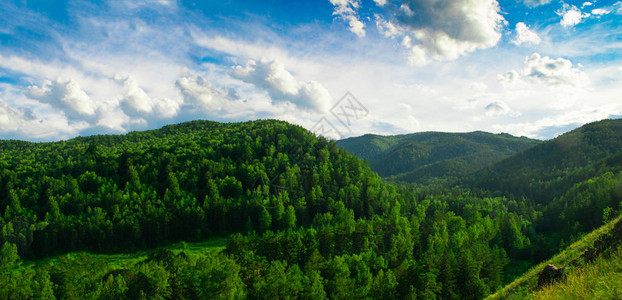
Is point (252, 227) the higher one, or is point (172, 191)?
point (172, 191)

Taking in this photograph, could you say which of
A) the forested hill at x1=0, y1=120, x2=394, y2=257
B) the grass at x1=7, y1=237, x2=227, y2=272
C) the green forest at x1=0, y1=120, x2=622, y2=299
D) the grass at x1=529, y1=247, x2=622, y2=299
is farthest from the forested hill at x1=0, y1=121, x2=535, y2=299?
the grass at x1=529, y1=247, x2=622, y2=299

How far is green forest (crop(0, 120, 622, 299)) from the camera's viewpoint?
59062 millimetres

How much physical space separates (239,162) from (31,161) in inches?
3952

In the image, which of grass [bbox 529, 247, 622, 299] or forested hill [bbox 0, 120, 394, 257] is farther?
forested hill [bbox 0, 120, 394, 257]

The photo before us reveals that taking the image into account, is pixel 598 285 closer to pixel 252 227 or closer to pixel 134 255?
pixel 134 255

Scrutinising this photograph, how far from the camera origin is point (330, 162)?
15525cm

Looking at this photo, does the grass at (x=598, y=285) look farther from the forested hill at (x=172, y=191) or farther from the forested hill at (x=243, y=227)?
the forested hill at (x=172, y=191)

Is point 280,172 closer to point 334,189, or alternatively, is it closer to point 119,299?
point 334,189

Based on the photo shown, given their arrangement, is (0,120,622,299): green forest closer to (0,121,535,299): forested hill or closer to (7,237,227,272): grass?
(0,121,535,299): forested hill

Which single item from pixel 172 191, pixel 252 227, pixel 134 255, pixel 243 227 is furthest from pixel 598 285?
pixel 172 191

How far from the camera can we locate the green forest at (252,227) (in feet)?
194

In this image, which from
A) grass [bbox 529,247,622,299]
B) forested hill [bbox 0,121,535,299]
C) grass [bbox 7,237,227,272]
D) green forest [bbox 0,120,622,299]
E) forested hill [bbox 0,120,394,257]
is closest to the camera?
grass [bbox 529,247,622,299]

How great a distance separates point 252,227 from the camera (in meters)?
113

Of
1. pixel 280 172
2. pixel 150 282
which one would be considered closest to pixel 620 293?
pixel 150 282
